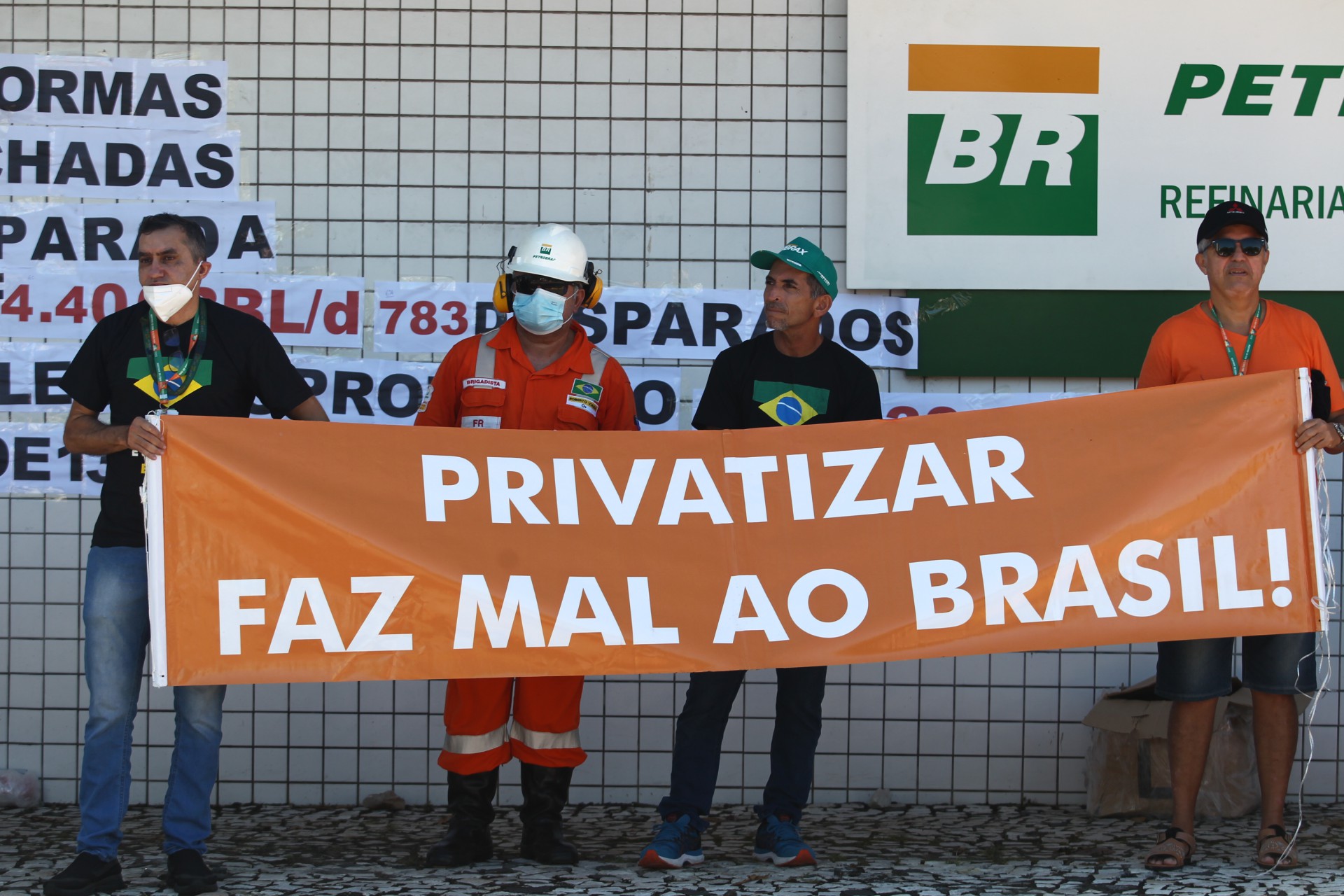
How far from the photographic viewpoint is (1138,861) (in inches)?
161

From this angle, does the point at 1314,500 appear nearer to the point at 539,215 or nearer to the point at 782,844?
the point at 782,844

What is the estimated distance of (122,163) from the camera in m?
4.97

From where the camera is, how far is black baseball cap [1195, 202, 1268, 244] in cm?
400

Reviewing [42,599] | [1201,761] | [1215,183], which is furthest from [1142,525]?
[42,599]

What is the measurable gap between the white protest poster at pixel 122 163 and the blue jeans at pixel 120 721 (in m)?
1.72

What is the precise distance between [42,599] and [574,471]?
2.35 metres

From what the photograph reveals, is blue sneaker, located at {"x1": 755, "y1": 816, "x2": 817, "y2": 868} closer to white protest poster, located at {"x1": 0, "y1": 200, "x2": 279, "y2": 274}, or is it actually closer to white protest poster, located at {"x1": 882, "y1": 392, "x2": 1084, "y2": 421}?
white protest poster, located at {"x1": 882, "y1": 392, "x2": 1084, "y2": 421}

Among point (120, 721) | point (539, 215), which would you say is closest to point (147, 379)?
point (120, 721)

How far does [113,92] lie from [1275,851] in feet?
14.8

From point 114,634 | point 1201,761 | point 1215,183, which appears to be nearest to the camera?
point 114,634

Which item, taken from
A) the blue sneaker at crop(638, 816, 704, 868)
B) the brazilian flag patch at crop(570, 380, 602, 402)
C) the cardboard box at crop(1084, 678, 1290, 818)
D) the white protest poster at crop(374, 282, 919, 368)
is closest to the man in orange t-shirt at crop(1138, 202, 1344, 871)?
the cardboard box at crop(1084, 678, 1290, 818)

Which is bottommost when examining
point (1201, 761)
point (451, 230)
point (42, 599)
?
point (1201, 761)

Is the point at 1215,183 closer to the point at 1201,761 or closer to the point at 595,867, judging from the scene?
the point at 1201,761

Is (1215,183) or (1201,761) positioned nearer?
(1201,761)
